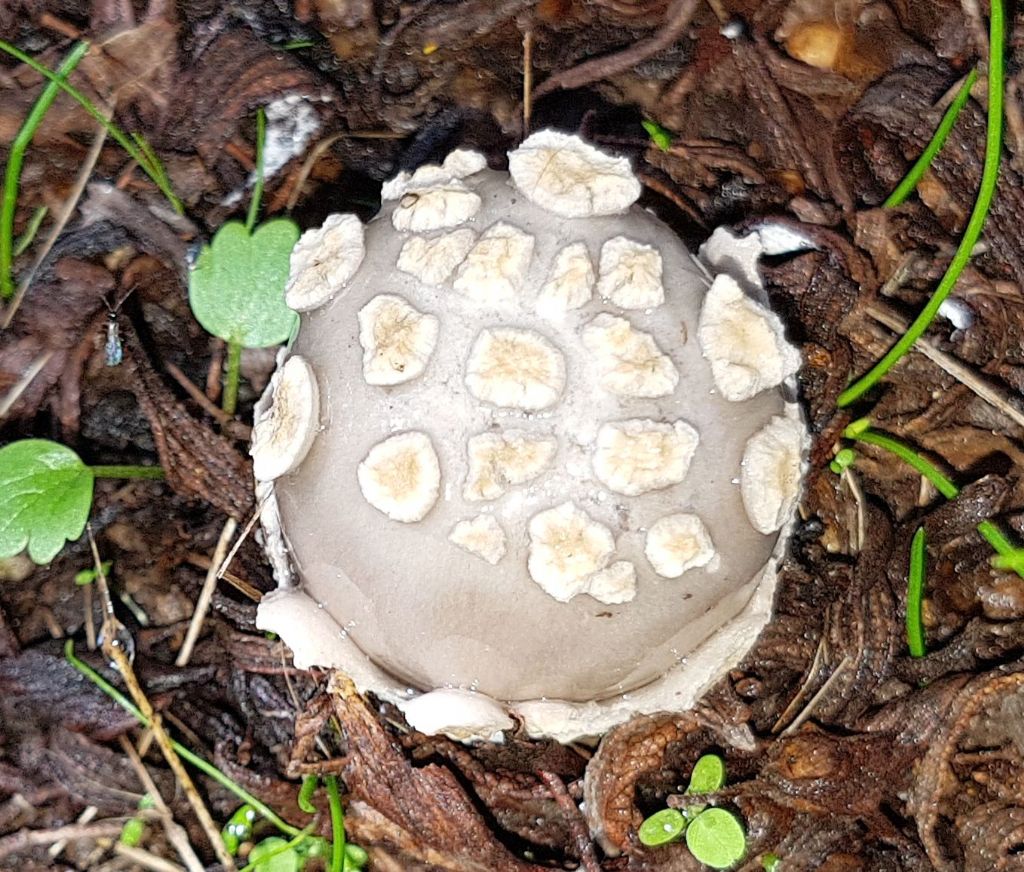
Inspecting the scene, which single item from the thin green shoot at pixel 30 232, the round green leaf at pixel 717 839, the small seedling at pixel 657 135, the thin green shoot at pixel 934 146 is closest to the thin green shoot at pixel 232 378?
the thin green shoot at pixel 30 232

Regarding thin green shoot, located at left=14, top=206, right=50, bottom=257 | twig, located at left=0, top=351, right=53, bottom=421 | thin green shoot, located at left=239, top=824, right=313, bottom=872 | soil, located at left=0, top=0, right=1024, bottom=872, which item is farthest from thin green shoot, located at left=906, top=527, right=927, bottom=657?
thin green shoot, located at left=14, top=206, right=50, bottom=257

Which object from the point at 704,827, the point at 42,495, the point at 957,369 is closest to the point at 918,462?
the point at 957,369

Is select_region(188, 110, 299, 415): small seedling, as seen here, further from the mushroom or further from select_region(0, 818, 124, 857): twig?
select_region(0, 818, 124, 857): twig

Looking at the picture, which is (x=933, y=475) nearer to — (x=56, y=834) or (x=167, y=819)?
(x=167, y=819)

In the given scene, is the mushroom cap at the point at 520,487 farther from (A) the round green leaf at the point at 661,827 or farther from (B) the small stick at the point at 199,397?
(B) the small stick at the point at 199,397

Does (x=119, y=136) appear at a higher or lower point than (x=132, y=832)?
higher
